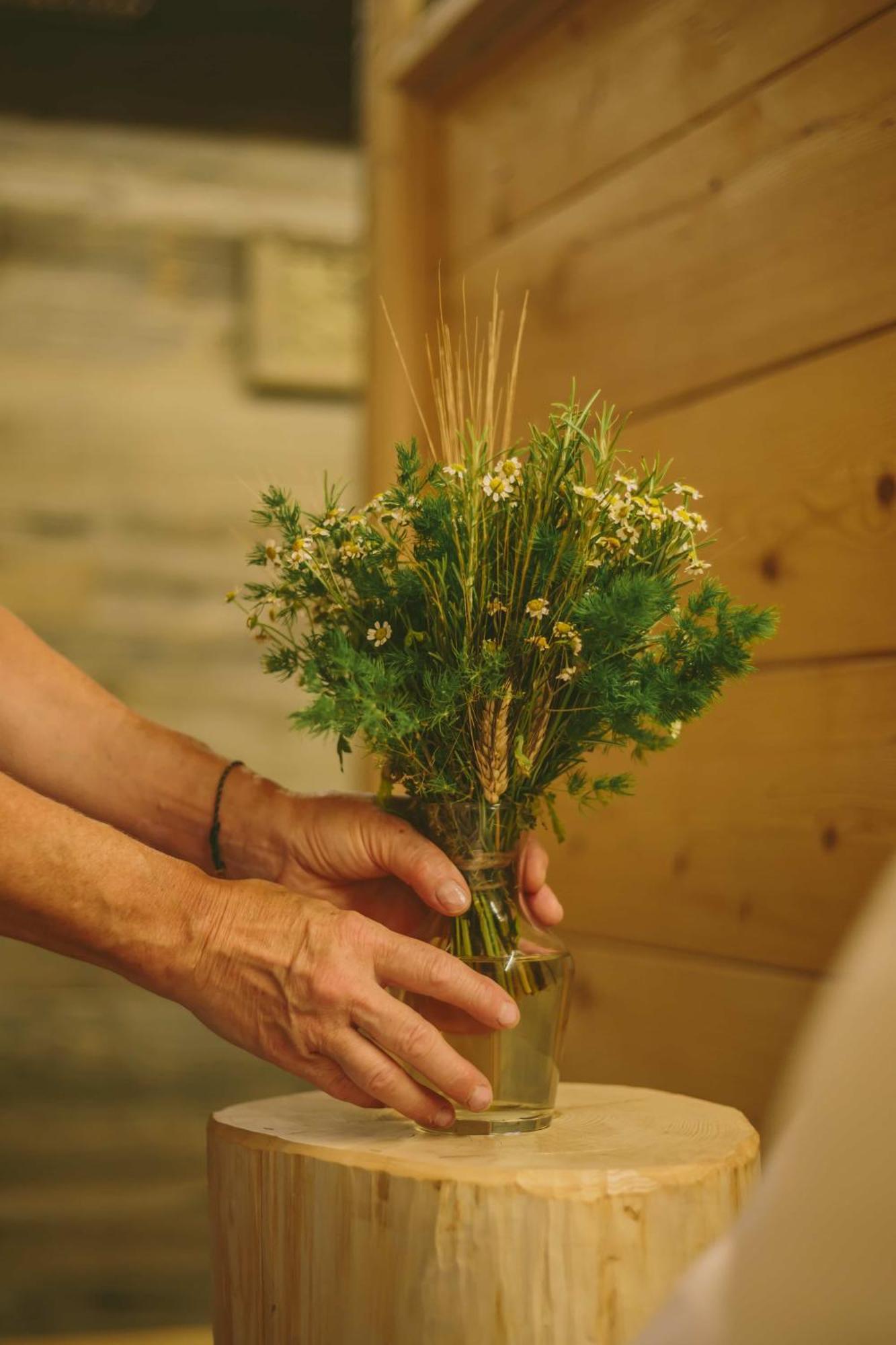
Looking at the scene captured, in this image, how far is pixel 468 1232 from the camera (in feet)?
2.72

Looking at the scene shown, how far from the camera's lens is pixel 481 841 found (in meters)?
0.97

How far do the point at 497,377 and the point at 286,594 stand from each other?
74 cm

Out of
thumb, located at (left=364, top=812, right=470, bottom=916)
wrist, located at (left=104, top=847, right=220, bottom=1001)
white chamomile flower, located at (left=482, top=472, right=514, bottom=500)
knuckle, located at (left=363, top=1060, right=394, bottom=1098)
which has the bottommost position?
knuckle, located at (left=363, top=1060, right=394, bottom=1098)

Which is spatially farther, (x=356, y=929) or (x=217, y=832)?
(x=217, y=832)

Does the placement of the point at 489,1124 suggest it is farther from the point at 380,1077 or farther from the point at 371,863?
the point at 371,863

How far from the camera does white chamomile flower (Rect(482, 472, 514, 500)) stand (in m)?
0.92

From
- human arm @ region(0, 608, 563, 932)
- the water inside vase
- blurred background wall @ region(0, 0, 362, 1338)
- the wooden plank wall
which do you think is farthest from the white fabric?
blurred background wall @ region(0, 0, 362, 1338)

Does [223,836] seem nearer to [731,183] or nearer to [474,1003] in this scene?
[474,1003]

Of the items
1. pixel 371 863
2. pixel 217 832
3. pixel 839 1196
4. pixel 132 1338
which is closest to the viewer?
pixel 839 1196

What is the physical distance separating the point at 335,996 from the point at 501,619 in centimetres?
27

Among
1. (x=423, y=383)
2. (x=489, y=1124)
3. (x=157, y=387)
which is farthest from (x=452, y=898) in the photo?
(x=157, y=387)

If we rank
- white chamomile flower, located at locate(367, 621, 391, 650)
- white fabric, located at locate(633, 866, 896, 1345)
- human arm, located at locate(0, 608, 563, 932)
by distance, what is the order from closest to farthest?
1. white fabric, located at locate(633, 866, 896, 1345)
2. white chamomile flower, located at locate(367, 621, 391, 650)
3. human arm, located at locate(0, 608, 563, 932)

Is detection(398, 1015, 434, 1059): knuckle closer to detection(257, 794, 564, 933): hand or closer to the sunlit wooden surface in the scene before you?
detection(257, 794, 564, 933): hand

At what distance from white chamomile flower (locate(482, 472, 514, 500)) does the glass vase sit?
212mm
